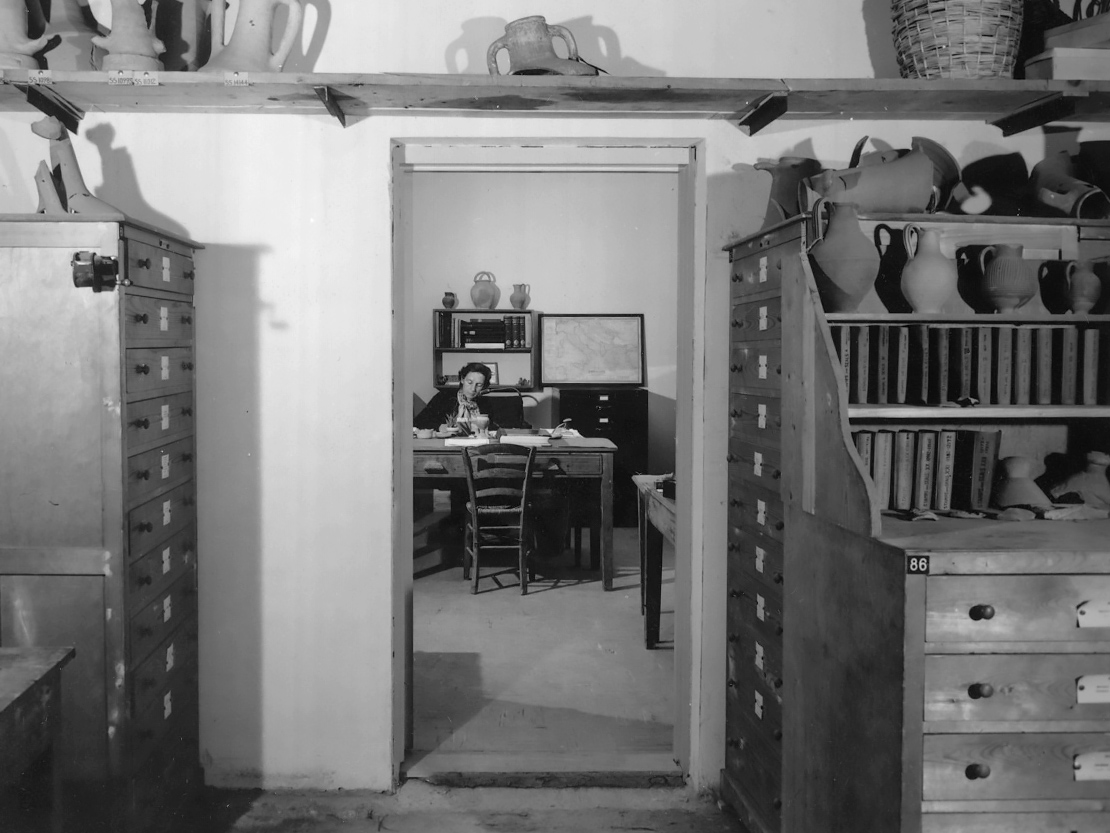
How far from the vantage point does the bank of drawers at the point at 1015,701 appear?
1.81 meters

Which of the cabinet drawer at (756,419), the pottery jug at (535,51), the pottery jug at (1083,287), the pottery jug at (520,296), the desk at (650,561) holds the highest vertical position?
the pottery jug at (535,51)

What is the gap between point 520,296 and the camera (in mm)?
7641

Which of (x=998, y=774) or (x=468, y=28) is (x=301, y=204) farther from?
(x=998, y=774)

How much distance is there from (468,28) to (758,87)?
98 cm

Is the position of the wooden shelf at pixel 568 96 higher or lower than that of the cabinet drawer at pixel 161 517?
higher

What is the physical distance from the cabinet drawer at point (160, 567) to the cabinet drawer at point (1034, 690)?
203 cm

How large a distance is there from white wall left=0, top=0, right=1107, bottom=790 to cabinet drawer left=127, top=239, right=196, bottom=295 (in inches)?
4.8

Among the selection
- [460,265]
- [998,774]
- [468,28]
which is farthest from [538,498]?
[998,774]

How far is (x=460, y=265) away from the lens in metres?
7.89

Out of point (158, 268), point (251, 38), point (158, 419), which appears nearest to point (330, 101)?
point (251, 38)

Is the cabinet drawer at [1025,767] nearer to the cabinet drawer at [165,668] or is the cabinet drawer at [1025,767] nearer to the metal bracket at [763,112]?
the metal bracket at [763,112]

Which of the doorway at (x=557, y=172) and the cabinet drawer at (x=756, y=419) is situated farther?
the doorway at (x=557, y=172)

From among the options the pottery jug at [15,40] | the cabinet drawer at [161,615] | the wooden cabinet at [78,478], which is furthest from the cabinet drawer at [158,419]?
the pottery jug at [15,40]

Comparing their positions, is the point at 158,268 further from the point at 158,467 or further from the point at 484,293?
the point at 484,293
